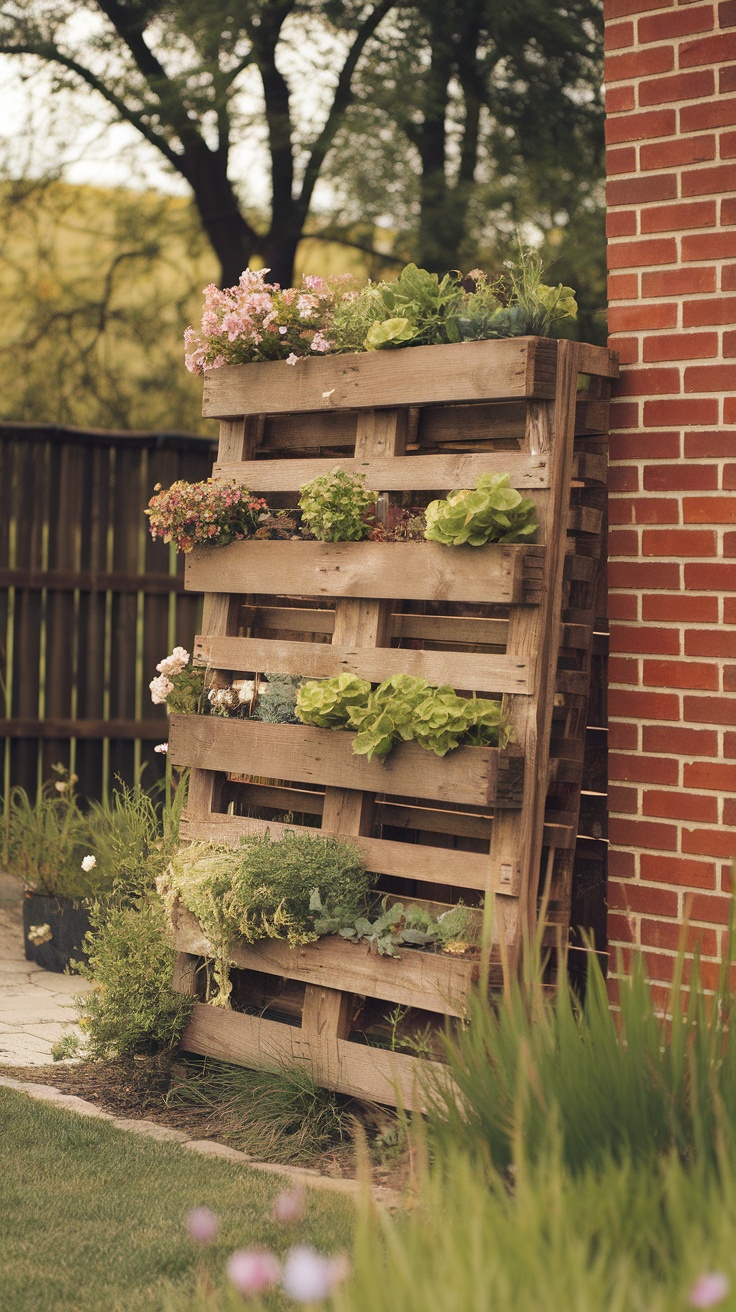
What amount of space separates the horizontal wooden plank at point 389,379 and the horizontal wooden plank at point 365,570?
45cm

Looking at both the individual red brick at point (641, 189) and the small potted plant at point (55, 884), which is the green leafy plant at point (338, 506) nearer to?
the individual red brick at point (641, 189)

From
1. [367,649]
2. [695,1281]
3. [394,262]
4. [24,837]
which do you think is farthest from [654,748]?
[394,262]

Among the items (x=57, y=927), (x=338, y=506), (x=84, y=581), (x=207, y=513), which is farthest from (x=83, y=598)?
(x=338, y=506)

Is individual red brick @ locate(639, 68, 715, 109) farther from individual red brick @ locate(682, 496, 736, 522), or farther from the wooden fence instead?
the wooden fence

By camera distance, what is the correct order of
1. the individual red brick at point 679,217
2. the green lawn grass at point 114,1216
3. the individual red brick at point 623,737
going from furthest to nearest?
the individual red brick at point 623,737, the individual red brick at point 679,217, the green lawn grass at point 114,1216

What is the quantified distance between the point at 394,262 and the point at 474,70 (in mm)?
1703

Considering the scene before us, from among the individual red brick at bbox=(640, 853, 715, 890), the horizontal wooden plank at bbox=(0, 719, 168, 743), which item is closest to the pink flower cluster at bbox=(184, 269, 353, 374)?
the individual red brick at bbox=(640, 853, 715, 890)

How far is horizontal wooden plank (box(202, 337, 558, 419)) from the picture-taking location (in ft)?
12.6

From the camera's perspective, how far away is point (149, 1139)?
13.1ft

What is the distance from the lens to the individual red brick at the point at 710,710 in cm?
384

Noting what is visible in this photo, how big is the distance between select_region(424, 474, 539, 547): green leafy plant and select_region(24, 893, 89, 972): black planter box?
3.25m

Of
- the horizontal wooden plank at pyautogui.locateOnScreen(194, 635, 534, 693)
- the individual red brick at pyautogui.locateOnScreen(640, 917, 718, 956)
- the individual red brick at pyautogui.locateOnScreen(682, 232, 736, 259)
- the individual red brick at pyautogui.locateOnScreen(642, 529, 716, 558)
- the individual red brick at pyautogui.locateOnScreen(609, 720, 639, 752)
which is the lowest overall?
the individual red brick at pyautogui.locateOnScreen(640, 917, 718, 956)

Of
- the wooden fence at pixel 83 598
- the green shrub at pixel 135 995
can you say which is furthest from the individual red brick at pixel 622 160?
the wooden fence at pixel 83 598

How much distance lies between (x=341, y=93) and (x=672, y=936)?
9.16 meters
